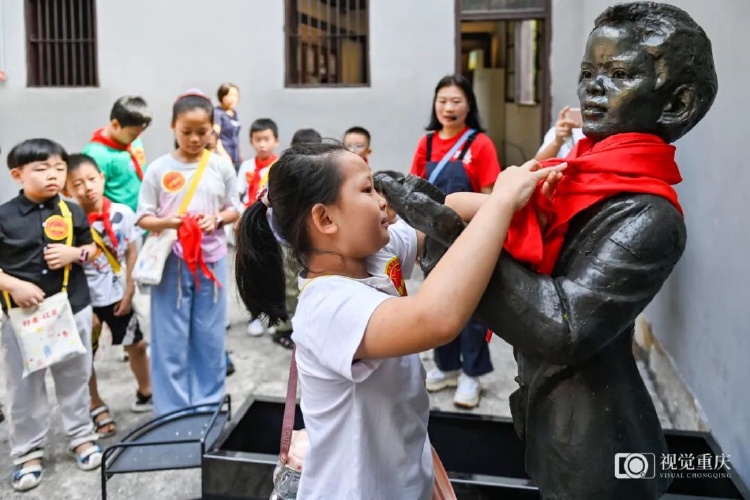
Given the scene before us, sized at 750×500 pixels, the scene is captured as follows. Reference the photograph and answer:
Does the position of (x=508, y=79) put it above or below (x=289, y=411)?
above

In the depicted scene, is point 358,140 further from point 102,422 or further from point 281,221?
point 281,221

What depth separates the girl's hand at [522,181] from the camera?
1.17 metres

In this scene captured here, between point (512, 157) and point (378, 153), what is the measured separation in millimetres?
6731

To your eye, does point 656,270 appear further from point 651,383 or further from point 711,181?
point 651,383

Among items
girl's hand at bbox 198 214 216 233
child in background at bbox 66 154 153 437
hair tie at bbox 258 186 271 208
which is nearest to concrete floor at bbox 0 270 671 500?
child in background at bbox 66 154 153 437

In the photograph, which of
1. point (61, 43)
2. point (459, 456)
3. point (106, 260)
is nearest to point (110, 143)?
point (106, 260)

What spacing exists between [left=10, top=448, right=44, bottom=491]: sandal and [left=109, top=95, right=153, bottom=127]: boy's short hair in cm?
180

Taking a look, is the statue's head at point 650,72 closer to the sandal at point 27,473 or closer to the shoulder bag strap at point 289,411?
the shoulder bag strap at point 289,411

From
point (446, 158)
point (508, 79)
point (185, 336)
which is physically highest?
point (508, 79)

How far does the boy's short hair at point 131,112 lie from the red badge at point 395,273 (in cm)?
285

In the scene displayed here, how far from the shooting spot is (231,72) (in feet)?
24.9

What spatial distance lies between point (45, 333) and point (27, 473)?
0.63 meters

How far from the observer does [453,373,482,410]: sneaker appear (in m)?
3.83

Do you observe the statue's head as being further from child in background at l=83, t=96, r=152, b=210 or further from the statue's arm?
child in background at l=83, t=96, r=152, b=210
